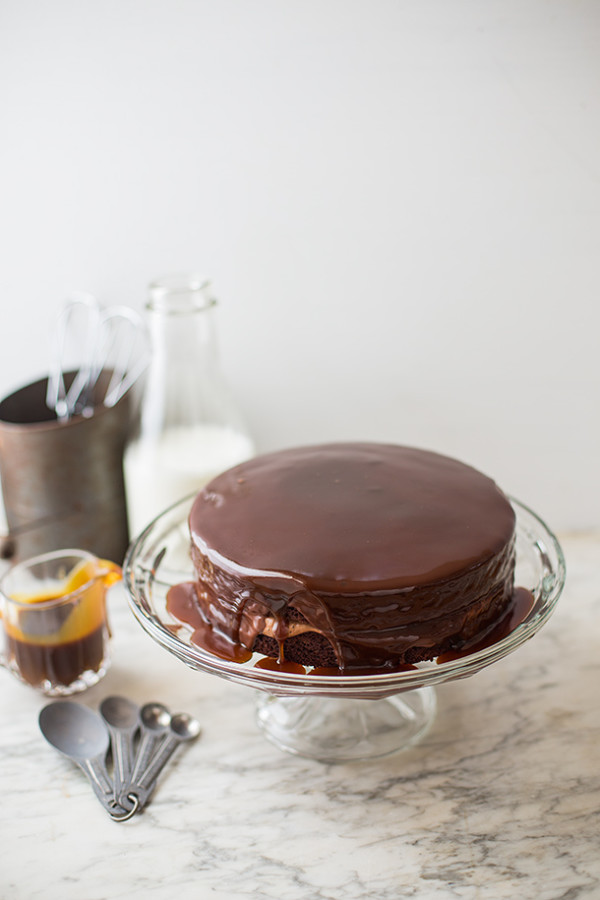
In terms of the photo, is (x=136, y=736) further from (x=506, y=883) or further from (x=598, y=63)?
(x=598, y=63)

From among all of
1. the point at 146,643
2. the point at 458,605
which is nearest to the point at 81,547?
the point at 146,643

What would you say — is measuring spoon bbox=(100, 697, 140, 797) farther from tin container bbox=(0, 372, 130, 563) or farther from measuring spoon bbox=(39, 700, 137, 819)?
tin container bbox=(0, 372, 130, 563)

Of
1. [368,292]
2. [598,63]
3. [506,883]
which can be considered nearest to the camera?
[506,883]

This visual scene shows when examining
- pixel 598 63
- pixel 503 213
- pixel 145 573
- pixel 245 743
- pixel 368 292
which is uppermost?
pixel 598 63

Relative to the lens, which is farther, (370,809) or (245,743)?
(245,743)

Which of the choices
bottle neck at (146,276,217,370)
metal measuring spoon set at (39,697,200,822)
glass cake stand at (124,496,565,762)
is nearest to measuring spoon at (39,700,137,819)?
A: metal measuring spoon set at (39,697,200,822)

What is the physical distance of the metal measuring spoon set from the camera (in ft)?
2.93

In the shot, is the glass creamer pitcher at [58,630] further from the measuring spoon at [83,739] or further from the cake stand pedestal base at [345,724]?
the cake stand pedestal base at [345,724]

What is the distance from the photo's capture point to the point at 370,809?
87cm

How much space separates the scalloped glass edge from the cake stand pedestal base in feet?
0.48

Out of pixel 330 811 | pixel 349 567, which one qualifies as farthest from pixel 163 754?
pixel 349 567

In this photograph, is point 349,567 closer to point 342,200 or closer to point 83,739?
point 83,739

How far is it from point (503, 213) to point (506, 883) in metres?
0.82

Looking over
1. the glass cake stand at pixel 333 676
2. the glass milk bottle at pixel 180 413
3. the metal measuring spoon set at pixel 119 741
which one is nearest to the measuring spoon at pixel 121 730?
the metal measuring spoon set at pixel 119 741
